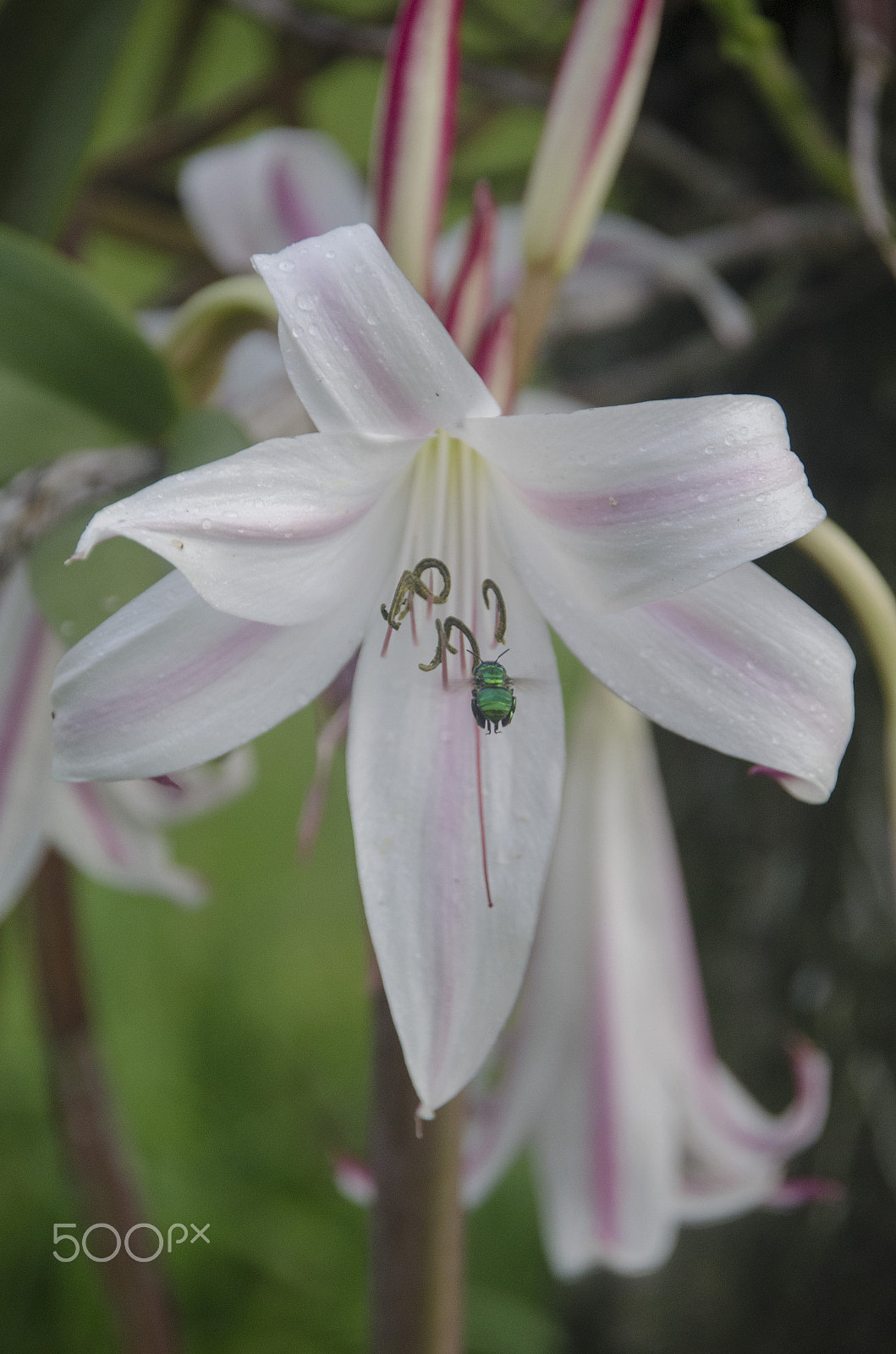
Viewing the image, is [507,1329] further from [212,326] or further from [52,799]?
[212,326]

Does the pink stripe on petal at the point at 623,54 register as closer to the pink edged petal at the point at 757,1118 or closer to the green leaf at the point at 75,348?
the green leaf at the point at 75,348

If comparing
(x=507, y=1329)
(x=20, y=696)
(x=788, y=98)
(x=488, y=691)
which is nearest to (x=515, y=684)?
(x=488, y=691)

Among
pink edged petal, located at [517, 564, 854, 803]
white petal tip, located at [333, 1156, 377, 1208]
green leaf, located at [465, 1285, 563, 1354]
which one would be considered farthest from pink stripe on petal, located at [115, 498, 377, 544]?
green leaf, located at [465, 1285, 563, 1354]

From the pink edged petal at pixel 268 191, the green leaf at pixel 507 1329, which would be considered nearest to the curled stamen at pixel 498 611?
the pink edged petal at pixel 268 191

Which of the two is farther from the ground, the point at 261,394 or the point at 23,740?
the point at 261,394

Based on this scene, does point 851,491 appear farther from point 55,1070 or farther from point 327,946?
point 327,946

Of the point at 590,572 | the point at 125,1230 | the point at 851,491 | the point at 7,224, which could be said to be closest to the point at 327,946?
the point at 125,1230
